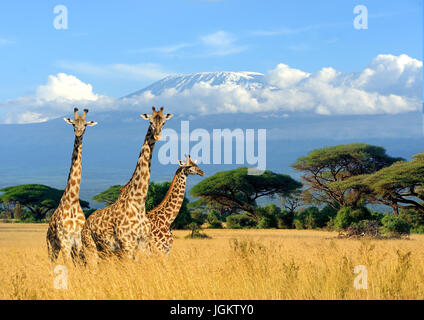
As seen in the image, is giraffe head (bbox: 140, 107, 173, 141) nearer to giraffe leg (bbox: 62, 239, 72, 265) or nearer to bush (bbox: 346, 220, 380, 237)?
giraffe leg (bbox: 62, 239, 72, 265)

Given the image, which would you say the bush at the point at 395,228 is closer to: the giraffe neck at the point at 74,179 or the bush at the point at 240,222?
the bush at the point at 240,222

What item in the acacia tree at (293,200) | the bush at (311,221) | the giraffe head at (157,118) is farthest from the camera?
the acacia tree at (293,200)

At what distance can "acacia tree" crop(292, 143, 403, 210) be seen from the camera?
4754 cm

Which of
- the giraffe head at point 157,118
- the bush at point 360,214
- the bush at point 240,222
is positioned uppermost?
the giraffe head at point 157,118

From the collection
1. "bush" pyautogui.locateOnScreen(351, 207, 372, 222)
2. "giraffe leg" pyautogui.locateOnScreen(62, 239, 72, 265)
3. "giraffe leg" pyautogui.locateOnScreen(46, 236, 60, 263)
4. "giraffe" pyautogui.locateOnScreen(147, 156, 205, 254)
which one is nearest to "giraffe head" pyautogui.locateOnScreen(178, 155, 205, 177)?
"giraffe" pyautogui.locateOnScreen(147, 156, 205, 254)

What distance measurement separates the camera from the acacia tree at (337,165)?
156ft

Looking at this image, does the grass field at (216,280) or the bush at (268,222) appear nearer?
the grass field at (216,280)

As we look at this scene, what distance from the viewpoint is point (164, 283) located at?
8.71 meters

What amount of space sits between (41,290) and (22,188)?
5105 cm

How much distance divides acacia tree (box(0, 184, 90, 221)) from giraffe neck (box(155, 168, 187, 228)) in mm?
45694

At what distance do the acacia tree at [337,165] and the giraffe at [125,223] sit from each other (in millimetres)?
37881

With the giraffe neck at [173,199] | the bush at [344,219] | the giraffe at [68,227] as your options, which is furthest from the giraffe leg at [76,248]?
the bush at [344,219]

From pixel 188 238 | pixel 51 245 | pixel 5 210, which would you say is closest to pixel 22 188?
pixel 5 210
